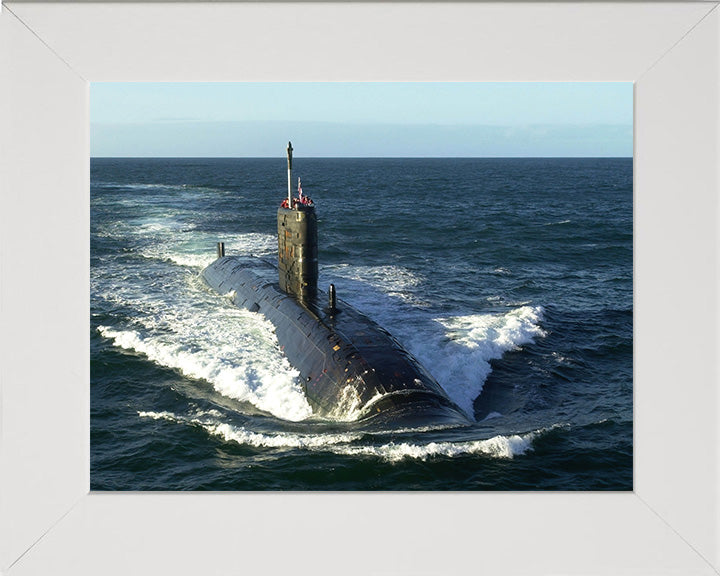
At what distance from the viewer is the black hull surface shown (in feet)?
38.9

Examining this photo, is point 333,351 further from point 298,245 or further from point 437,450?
point 437,450

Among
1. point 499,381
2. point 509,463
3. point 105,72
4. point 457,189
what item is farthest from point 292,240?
point 457,189

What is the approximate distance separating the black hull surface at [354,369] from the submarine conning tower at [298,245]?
37 centimetres

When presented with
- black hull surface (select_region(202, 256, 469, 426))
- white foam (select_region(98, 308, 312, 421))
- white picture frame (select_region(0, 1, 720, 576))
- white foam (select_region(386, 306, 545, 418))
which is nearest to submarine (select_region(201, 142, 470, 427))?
black hull surface (select_region(202, 256, 469, 426))

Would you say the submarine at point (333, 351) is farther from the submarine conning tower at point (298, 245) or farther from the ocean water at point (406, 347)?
the ocean water at point (406, 347)

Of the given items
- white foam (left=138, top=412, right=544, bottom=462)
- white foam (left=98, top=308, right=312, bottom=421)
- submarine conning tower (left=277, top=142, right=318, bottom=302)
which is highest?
submarine conning tower (left=277, top=142, right=318, bottom=302)

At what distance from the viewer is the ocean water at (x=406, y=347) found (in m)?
10.4

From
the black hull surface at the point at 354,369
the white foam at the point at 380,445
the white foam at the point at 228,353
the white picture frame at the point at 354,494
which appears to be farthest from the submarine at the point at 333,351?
the white picture frame at the point at 354,494

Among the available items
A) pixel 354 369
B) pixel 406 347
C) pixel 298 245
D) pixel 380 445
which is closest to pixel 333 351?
pixel 354 369

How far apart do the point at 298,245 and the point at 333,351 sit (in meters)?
3.33

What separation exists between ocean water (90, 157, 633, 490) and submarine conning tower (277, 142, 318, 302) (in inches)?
48.2

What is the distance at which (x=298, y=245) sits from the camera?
16219 mm

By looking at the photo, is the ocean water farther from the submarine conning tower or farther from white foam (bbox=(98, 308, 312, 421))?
the submarine conning tower

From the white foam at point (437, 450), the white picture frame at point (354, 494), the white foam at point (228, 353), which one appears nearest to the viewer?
the white picture frame at point (354, 494)
